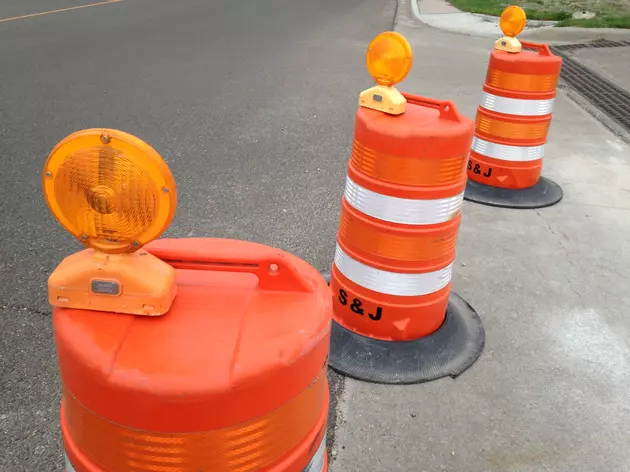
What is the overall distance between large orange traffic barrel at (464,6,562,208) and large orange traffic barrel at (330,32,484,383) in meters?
2.08

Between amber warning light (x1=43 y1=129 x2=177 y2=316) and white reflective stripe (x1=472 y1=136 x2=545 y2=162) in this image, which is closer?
amber warning light (x1=43 y1=129 x2=177 y2=316)

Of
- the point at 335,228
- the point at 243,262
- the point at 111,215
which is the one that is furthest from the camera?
the point at 335,228

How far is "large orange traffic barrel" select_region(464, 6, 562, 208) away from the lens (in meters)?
4.91

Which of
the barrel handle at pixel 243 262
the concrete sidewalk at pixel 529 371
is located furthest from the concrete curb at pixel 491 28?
the barrel handle at pixel 243 262

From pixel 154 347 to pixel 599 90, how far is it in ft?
31.6

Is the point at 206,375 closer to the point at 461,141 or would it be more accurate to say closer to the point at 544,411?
the point at 461,141

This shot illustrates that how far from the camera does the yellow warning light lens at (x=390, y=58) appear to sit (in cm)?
295

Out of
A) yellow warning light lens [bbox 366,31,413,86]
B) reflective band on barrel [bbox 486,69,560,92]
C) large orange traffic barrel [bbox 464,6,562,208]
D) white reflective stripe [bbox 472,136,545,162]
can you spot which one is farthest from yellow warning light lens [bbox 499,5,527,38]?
yellow warning light lens [bbox 366,31,413,86]

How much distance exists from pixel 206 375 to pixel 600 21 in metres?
16.7

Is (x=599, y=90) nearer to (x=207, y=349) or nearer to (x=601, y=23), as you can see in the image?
(x=601, y=23)

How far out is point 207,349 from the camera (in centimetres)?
140

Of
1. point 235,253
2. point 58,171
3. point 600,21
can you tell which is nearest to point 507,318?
point 235,253

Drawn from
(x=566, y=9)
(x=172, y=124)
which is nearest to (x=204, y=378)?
(x=172, y=124)

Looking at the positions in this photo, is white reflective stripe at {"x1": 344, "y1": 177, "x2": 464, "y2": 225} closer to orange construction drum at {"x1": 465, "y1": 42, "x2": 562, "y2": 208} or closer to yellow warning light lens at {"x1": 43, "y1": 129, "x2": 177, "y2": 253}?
yellow warning light lens at {"x1": 43, "y1": 129, "x2": 177, "y2": 253}
